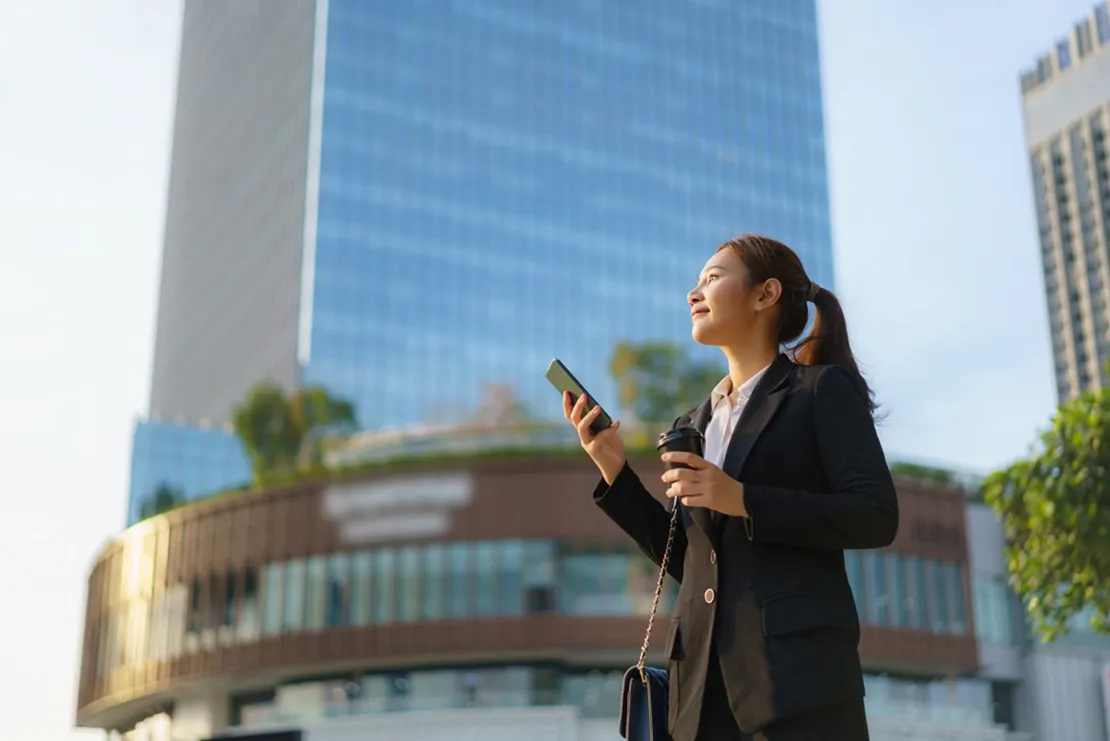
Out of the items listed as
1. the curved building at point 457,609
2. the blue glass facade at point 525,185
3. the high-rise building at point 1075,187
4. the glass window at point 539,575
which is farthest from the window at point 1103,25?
the glass window at point 539,575

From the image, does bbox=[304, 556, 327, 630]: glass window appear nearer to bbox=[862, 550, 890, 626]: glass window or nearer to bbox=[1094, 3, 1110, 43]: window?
bbox=[862, 550, 890, 626]: glass window

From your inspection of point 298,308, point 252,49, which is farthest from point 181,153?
point 298,308

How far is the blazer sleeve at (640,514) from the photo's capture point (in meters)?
3.52

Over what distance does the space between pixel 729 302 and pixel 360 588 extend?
105 ft

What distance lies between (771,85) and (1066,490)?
76.8 metres

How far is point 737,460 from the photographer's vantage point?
3205 mm

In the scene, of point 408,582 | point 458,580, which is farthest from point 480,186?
point 458,580

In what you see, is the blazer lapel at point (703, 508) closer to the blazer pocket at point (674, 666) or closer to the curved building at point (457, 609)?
the blazer pocket at point (674, 666)

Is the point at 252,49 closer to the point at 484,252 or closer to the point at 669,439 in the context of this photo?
the point at 484,252

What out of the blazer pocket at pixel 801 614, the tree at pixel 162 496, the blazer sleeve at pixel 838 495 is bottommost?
the blazer pocket at pixel 801 614

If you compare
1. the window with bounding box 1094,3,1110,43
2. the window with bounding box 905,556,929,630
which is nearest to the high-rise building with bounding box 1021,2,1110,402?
the window with bounding box 1094,3,1110,43

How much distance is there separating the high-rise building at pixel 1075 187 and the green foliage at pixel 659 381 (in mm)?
74469

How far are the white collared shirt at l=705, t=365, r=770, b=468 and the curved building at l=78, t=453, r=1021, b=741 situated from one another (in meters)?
27.3

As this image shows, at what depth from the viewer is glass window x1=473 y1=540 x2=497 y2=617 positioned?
108 ft
